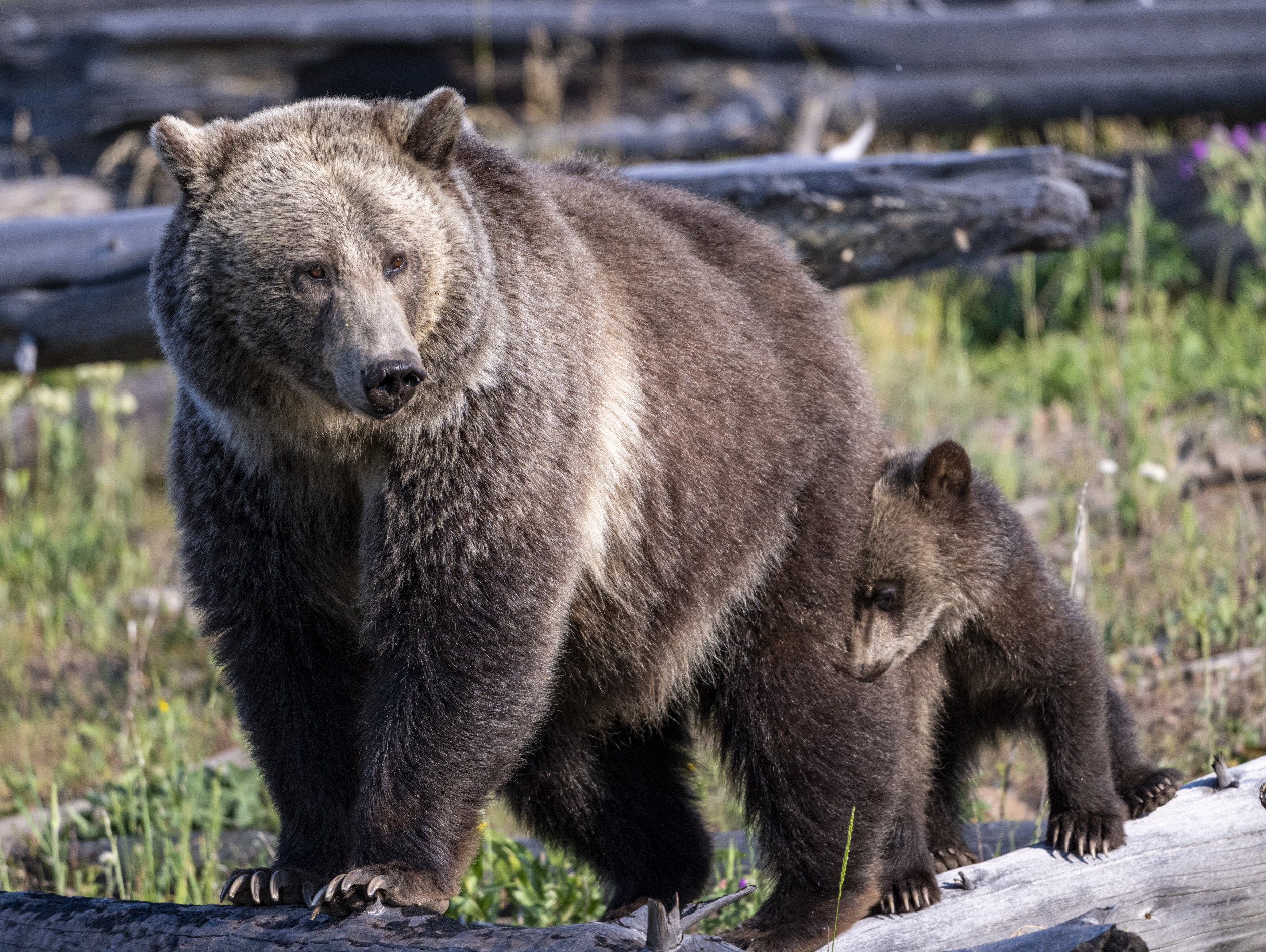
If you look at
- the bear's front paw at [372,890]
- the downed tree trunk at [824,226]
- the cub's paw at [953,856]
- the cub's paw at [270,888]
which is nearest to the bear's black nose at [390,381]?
the bear's front paw at [372,890]

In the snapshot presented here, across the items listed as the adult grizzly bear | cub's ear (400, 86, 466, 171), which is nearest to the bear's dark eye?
the adult grizzly bear

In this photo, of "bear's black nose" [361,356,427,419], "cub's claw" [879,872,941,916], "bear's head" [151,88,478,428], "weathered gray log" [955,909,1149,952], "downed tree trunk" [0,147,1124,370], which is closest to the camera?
"weathered gray log" [955,909,1149,952]

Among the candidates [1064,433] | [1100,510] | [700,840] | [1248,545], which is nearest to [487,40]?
[1064,433]

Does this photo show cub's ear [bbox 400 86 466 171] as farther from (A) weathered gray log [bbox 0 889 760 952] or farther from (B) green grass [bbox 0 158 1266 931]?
(B) green grass [bbox 0 158 1266 931]

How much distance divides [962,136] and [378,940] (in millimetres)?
9525

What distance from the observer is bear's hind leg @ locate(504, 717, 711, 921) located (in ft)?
13.5

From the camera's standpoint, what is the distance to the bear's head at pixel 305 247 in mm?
3074

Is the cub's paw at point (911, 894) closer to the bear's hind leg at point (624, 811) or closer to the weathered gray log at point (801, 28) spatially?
the bear's hind leg at point (624, 811)

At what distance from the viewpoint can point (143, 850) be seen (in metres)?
4.61

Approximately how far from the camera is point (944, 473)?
4203 millimetres

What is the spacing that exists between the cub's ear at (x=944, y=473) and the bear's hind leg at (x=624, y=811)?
1.11 m

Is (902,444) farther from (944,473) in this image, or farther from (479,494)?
(479,494)

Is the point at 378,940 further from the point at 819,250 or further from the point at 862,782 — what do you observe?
the point at 819,250

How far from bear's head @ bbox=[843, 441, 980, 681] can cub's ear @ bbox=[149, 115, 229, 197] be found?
2.23 metres
